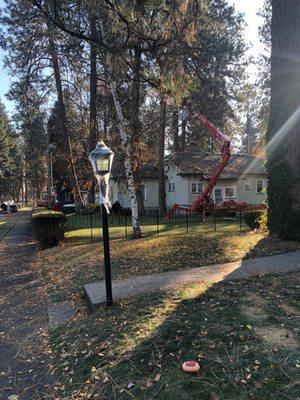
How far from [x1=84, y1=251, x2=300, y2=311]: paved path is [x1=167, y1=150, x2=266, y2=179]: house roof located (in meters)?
23.2

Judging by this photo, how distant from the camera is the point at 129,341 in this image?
502 centimetres

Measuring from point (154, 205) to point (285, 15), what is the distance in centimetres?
2745

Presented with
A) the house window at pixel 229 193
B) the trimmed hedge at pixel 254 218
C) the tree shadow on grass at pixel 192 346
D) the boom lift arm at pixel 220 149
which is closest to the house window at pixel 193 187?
the house window at pixel 229 193

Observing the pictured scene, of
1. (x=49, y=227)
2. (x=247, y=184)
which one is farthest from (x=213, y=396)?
(x=247, y=184)

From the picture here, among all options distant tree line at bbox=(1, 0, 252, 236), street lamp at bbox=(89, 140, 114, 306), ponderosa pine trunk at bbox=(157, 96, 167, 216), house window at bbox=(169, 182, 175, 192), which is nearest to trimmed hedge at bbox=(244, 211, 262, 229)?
distant tree line at bbox=(1, 0, 252, 236)

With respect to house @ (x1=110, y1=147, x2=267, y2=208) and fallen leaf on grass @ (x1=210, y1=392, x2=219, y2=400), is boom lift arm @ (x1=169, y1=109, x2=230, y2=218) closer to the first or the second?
house @ (x1=110, y1=147, x2=267, y2=208)

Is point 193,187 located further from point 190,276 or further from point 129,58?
point 190,276

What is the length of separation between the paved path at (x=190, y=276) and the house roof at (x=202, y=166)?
2256 centimetres

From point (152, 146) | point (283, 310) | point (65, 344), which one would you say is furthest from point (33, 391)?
point (152, 146)

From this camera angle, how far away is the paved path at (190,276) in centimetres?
736

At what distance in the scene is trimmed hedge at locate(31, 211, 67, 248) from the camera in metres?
15.3

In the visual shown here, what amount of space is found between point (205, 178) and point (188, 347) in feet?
92.2

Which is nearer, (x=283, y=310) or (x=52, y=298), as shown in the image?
(x=283, y=310)

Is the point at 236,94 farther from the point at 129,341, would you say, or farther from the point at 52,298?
the point at 129,341
